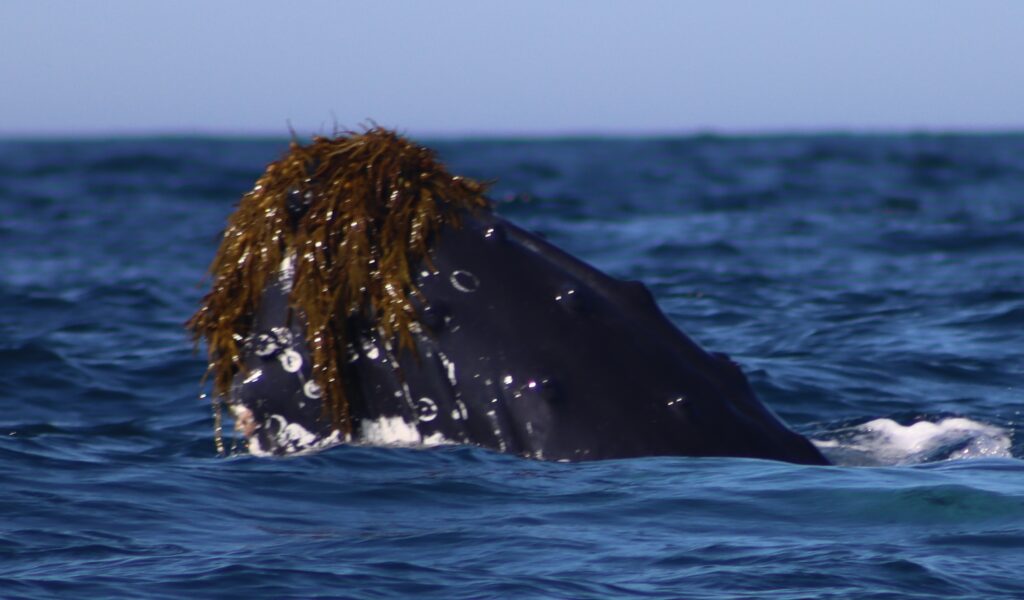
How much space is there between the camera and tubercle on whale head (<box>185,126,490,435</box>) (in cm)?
545

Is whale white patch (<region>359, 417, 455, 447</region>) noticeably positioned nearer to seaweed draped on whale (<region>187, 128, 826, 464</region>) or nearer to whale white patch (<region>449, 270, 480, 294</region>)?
seaweed draped on whale (<region>187, 128, 826, 464</region>)

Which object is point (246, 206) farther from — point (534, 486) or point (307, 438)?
point (534, 486)

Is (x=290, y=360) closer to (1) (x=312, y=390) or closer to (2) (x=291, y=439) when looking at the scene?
(1) (x=312, y=390)

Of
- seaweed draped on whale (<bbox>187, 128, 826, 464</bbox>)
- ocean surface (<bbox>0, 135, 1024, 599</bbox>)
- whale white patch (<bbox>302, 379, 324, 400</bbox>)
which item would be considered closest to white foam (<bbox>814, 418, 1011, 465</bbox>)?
ocean surface (<bbox>0, 135, 1024, 599</bbox>)

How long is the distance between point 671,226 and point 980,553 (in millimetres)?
16240

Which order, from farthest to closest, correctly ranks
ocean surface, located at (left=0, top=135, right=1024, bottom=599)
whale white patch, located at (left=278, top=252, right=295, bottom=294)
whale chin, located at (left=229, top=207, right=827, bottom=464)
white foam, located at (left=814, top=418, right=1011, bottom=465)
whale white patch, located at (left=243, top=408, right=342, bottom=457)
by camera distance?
white foam, located at (left=814, top=418, right=1011, bottom=465) → whale white patch, located at (left=243, top=408, right=342, bottom=457) → whale white patch, located at (left=278, top=252, right=295, bottom=294) → whale chin, located at (left=229, top=207, right=827, bottom=464) → ocean surface, located at (left=0, top=135, right=1024, bottom=599)

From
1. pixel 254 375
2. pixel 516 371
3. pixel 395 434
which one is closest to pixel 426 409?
pixel 395 434

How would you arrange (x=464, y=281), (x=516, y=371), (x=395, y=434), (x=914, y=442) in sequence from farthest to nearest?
(x=914, y=442) < (x=395, y=434) < (x=464, y=281) < (x=516, y=371)

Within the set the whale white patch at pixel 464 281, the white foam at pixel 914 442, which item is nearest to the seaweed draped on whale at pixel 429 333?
the whale white patch at pixel 464 281

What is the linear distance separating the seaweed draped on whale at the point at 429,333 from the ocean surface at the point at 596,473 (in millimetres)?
155

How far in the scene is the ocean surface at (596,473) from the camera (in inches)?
185

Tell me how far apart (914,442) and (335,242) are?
10.9 feet

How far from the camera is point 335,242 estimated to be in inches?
217

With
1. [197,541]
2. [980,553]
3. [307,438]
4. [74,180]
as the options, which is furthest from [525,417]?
[74,180]
